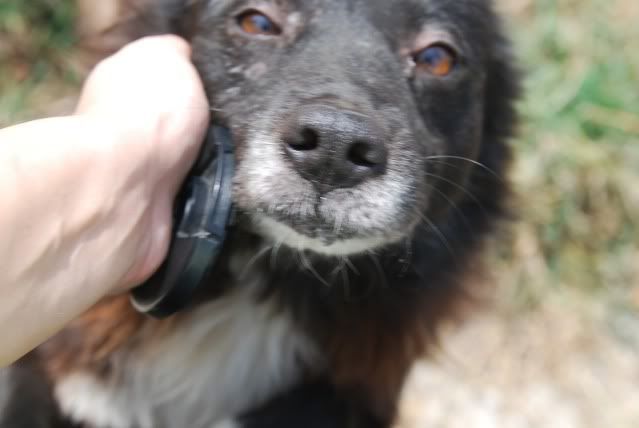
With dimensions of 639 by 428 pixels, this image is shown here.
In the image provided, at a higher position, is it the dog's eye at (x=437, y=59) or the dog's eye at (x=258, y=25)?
the dog's eye at (x=258, y=25)

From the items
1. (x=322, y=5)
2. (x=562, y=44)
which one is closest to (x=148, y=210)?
(x=322, y=5)

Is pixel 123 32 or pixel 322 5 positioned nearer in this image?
pixel 322 5

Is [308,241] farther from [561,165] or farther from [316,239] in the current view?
[561,165]

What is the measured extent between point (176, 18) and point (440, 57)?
2.35ft

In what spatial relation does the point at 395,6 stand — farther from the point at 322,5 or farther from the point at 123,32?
the point at 123,32

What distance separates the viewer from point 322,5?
169cm

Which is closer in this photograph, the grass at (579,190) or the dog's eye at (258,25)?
the dog's eye at (258,25)

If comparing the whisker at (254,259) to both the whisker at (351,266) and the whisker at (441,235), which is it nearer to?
the whisker at (351,266)

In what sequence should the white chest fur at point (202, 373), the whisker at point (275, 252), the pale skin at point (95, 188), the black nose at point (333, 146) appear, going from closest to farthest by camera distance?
the pale skin at point (95, 188) < the black nose at point (333, 146) < the whisker at point (275, 252) < the white chest fur at point (202, 373)

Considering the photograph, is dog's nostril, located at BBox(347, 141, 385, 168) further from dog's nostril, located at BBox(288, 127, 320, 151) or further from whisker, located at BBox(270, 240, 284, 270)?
whisker, located at BBox(270, 240, 284, 270)

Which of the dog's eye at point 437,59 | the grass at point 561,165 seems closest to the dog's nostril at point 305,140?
the dog's eye at point 437,59

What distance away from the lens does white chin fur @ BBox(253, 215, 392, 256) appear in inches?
58.5

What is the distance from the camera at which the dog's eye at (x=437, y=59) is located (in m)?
1.83

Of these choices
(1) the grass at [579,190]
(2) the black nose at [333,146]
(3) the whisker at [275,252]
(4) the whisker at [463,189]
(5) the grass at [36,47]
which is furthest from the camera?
(1) the grass at [579,190]
